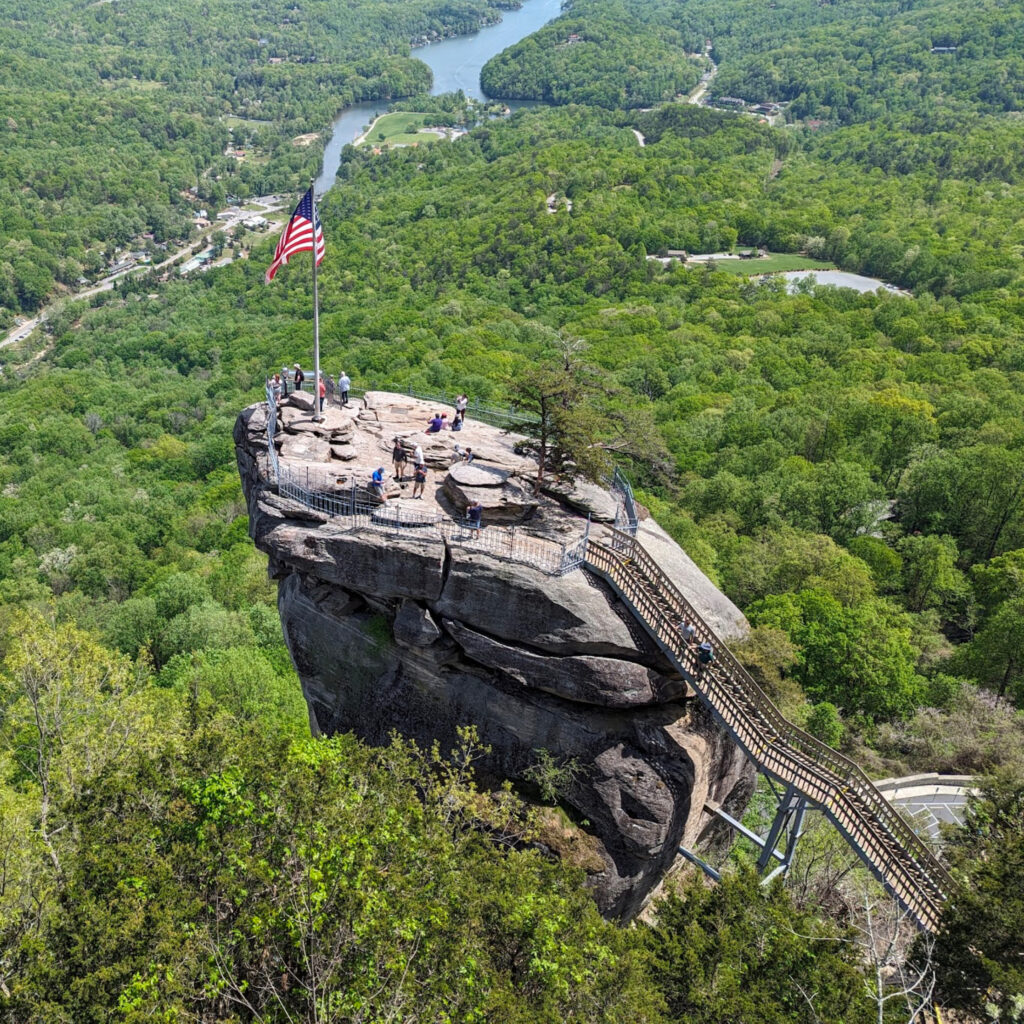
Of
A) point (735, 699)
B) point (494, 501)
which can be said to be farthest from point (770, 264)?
point (735, 699)

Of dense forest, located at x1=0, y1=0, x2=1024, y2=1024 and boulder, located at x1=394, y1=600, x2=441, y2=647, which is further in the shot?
boulder, located at x1=394, y1=600, x2=441, y2=647

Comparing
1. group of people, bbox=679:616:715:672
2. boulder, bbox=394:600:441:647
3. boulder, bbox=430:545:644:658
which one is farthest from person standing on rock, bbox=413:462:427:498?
group of people, bbox=679:616:715:672

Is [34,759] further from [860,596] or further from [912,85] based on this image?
[912,85]

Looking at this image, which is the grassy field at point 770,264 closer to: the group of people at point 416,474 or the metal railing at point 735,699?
the group of people at point 416,474

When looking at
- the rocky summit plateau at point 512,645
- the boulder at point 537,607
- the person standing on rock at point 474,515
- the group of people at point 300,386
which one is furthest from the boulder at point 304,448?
the boulder at point 537,607

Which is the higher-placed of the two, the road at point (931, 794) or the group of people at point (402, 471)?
the group of people at point (402, 471)

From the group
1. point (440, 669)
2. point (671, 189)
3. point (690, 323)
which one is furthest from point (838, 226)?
point (440, 669)

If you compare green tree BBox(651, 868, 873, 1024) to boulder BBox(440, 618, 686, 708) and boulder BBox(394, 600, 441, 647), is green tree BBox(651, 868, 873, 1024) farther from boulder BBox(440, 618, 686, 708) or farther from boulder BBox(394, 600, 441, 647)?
boulder BBox(394, 600, 441, 647)
